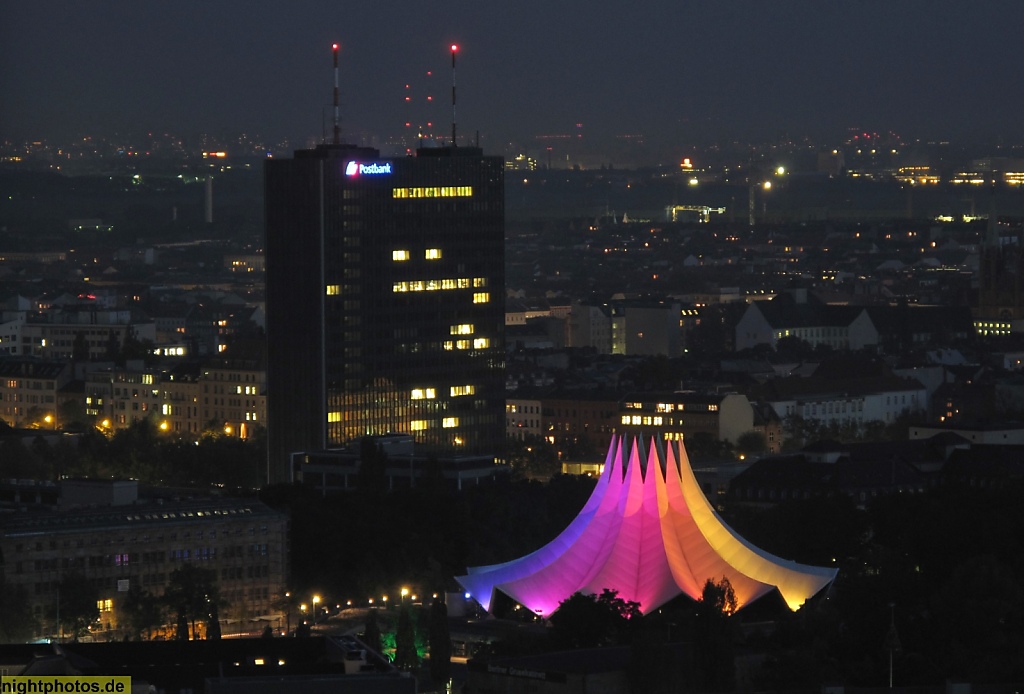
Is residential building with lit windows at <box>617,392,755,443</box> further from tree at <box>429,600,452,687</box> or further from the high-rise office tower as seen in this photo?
tree at <box>429,600,452,687</box>

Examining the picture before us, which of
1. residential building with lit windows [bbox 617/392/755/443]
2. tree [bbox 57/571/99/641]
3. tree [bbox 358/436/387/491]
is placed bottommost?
tree [bbox 57/571/99/641]

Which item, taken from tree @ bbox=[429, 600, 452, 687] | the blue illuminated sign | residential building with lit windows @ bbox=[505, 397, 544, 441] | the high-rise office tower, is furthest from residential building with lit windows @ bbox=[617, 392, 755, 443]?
tree @ bbox=[429, 600, 452, 687]

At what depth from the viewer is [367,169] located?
98438 millimetres

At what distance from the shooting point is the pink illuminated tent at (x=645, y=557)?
66.6m

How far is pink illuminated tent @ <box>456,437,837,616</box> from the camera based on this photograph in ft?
218

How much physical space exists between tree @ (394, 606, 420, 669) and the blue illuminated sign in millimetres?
36195

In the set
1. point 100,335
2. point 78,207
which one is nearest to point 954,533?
point 100,335

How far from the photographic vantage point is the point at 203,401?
381 feet

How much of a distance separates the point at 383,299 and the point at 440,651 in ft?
131

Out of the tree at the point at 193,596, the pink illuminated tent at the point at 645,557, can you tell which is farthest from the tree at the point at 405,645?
the pink illuminated tent at the point at 645,557

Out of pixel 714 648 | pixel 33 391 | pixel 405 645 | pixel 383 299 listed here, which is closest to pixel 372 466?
pixel 383 299

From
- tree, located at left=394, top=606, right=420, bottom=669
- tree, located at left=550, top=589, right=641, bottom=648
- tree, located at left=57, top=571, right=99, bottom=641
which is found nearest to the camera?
tree, located at left=394, top=606, right=420, bottom=669

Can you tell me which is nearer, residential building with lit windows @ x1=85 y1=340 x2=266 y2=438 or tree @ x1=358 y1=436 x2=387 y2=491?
tree @ x1=358 y1=436 x2=387 y2=491

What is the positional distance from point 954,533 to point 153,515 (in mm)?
16796
